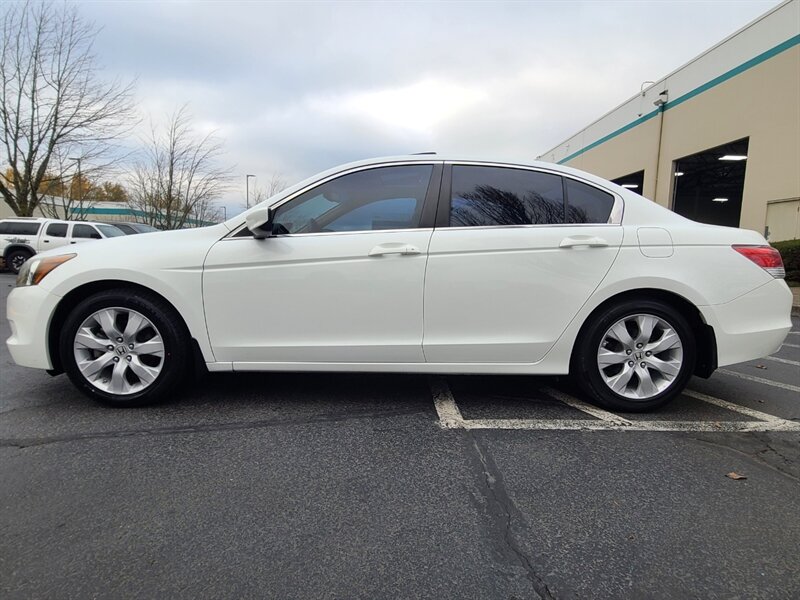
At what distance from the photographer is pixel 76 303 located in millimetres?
3299

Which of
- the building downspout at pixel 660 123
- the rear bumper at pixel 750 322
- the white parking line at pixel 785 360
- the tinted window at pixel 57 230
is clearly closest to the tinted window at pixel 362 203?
the rear bumper at pixel 750 322

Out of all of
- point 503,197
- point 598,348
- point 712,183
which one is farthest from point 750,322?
point 712,183

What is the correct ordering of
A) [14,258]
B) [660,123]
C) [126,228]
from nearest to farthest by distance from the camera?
[14,258], [126,228], [660,123]

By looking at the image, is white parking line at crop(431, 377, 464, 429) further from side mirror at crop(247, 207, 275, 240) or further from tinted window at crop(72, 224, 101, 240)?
tinted window at crop(72, 224, 101, 240)

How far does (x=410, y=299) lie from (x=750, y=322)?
2263 mm

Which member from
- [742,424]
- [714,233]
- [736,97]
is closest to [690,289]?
[714,233]

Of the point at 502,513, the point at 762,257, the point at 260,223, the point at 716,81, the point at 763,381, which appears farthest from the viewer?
the point at 716,81

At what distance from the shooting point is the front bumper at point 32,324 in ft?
10.5

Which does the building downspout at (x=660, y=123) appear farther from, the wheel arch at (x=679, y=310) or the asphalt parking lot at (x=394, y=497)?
the asphalt parking lot at (x=394, y=497)

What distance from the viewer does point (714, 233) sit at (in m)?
3.27

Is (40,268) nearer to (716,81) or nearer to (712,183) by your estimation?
(716,81)

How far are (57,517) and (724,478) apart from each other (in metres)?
3.15

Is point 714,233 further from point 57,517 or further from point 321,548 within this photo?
point 57,517

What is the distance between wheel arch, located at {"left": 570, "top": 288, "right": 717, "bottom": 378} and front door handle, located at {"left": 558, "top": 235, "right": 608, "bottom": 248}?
35 centimetres
